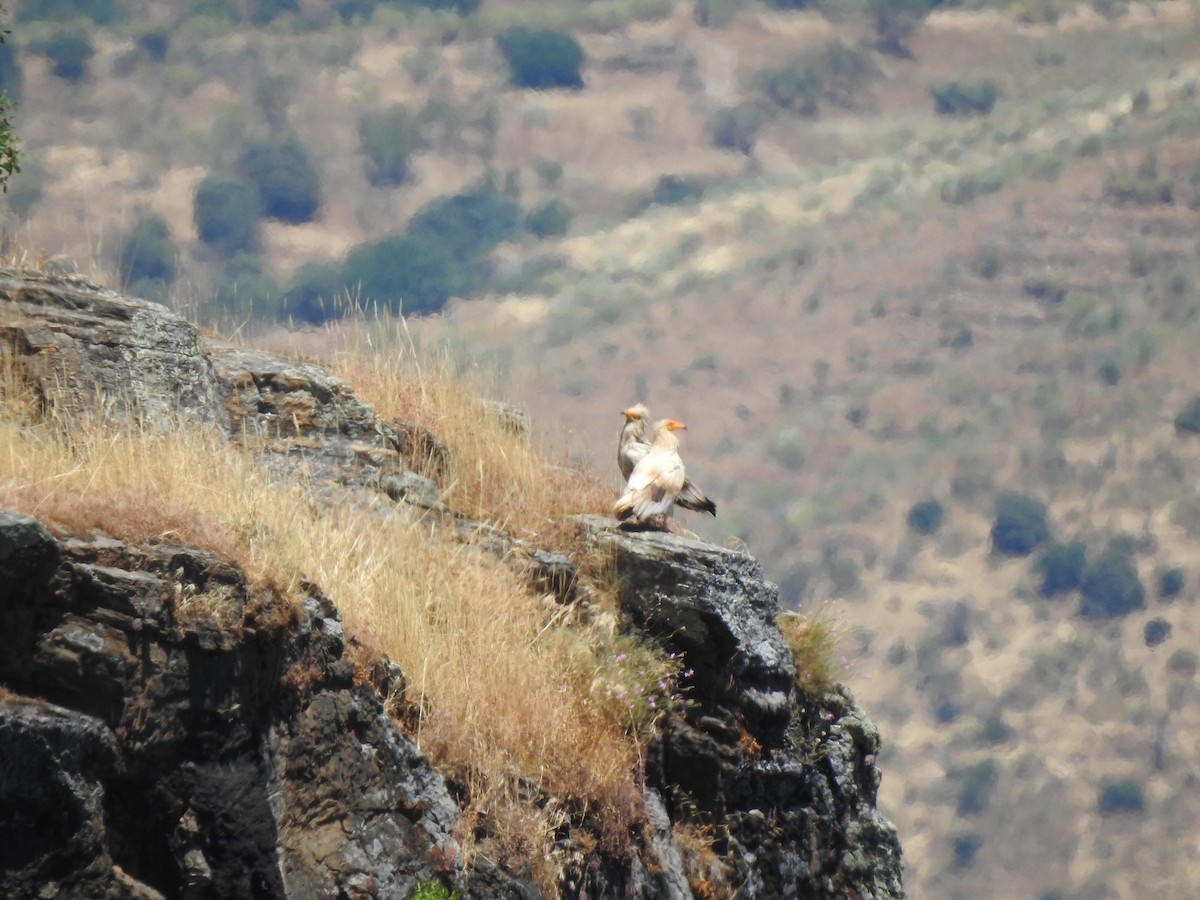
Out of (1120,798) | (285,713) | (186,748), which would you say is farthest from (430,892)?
(1120,798)

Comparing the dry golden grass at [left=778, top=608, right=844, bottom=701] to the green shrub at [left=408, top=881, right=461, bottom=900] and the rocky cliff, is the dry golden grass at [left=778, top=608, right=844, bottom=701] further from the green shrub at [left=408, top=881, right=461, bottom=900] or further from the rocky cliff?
the green shrub at [left=408, top=881, right=461, bottom=900]

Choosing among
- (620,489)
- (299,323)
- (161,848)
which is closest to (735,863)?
(620,489)

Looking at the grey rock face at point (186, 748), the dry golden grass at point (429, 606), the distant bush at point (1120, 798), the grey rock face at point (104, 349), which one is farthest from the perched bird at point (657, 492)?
the distant bush at point (1120, 798)

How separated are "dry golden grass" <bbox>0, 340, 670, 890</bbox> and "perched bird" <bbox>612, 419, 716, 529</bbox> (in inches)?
48.0

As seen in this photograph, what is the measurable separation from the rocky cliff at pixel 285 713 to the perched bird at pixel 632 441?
105 cm

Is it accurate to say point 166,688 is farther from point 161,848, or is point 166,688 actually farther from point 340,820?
point 340,820

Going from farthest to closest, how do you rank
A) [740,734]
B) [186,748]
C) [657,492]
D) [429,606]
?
[657,492]
[740,734]
[429,606]
[186,748]

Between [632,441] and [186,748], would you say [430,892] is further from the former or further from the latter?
[632,441]

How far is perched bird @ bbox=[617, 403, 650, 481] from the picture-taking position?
44.0 ft

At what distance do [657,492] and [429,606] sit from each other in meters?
2.61

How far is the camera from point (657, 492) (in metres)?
12.5

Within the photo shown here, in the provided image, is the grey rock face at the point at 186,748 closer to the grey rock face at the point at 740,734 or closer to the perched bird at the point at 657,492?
the grey rock face at the point at 740,734

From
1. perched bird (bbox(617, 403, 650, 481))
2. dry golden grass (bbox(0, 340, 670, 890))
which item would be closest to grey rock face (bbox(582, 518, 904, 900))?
dry golden grass (bbox(0, 340, 670, 890))

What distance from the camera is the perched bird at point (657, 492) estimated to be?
1234 cm
